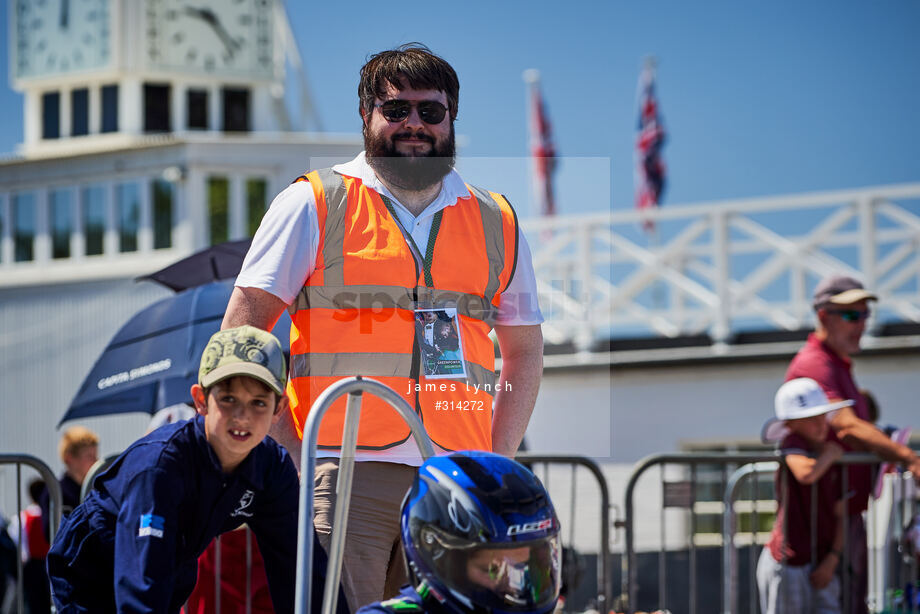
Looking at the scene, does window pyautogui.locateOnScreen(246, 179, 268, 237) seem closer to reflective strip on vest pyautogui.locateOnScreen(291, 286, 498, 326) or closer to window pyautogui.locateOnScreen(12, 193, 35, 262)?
window pyautogui.locateOnScreen(12, 193, 35, 262)

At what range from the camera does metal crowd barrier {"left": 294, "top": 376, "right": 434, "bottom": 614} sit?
299 cm

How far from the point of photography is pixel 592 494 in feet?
56.3

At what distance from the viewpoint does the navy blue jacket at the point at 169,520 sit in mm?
3357

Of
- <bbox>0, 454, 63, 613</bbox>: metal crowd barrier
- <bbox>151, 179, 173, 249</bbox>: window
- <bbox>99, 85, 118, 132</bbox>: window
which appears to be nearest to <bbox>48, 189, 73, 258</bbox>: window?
<bbox>151, 179, 173, 249</bbox>: window

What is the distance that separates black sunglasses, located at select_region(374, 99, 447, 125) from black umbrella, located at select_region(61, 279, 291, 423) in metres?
3.44

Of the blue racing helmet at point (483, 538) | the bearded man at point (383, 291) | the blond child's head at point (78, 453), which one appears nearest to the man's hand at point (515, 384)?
the bearded man at point (383, 291)

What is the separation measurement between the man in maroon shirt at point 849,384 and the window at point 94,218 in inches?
793

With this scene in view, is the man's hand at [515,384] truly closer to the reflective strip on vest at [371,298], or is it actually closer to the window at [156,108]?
the reflective strip on vest at [371,298]

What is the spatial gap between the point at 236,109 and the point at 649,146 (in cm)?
955

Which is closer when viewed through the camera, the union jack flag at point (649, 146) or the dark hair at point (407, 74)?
the dark hair at point (407, 74)

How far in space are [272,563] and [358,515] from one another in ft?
0.89

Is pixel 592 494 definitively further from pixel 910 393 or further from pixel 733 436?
pixel 910 393

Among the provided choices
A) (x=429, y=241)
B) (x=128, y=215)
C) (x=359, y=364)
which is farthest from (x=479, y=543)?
(x=128, y=215)

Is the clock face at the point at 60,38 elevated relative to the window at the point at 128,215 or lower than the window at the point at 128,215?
elevated
